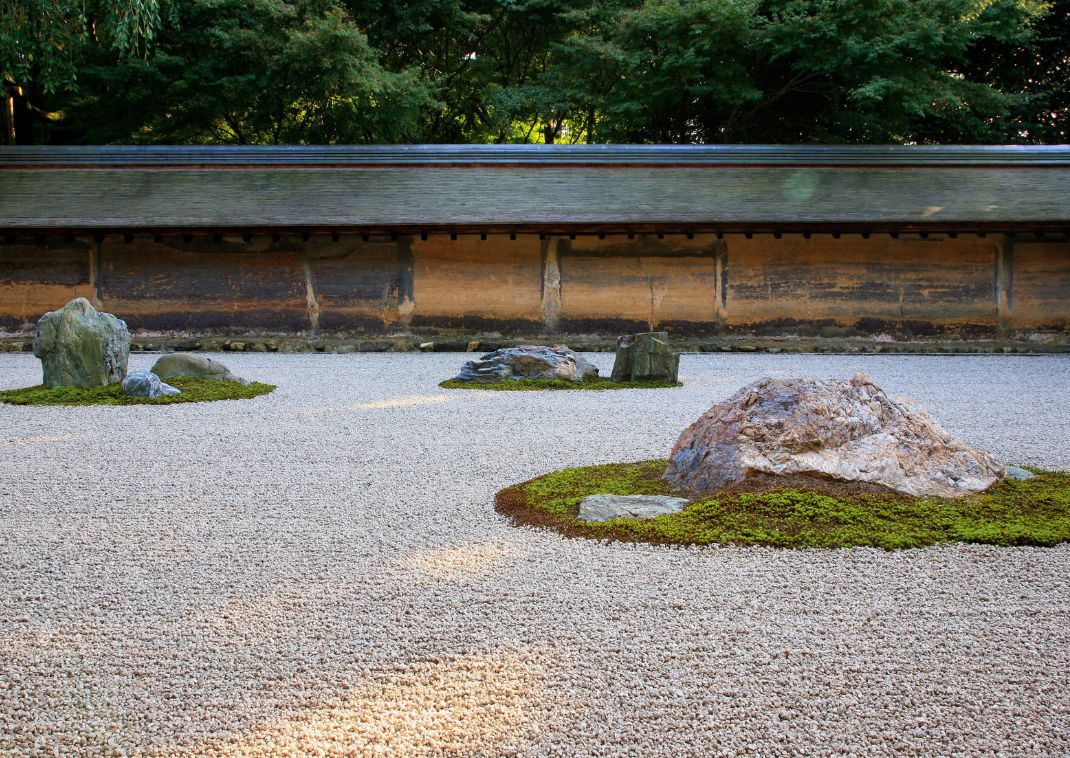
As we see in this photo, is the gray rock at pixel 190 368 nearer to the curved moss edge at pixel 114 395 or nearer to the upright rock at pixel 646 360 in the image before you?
the curved moss edge at pixel 114 395

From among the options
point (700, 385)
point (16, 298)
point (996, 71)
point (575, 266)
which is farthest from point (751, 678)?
point (996, 71)

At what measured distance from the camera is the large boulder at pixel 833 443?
13.2 ft

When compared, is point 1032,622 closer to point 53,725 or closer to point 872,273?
point 53,725

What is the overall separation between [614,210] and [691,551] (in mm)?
11256

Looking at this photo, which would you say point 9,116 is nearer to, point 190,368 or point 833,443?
point 190,368

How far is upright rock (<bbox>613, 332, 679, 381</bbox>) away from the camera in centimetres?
952

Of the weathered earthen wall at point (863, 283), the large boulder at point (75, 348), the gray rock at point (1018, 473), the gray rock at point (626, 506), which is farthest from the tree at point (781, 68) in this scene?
Result: the gray rock at point (626, 506)

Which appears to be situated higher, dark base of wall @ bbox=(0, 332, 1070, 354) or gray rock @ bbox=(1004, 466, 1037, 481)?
gray rock @ bbox=(1004, 466, 1037, 481)

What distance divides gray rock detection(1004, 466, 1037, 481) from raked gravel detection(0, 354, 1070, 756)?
1.93 feet

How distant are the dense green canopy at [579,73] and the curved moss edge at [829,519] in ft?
52.8

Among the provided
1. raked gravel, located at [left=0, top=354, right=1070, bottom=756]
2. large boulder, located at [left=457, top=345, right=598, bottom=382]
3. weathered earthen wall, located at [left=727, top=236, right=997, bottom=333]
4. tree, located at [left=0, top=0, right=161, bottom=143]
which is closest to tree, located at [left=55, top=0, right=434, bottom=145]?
tree, located at [left=0, top=0, right=161, bottom=143]

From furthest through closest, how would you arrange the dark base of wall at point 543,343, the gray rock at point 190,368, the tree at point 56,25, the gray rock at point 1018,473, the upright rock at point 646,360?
the dark base of wall at point 543,343 < the tree at point 56,25 < the upright rock at point 646,360 < the gray rock at point 190,368 < the gray rock at point 1018,473

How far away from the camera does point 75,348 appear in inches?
329

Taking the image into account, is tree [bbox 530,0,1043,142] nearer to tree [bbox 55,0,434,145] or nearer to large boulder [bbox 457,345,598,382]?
tree [bbox 55,0,434,145]
